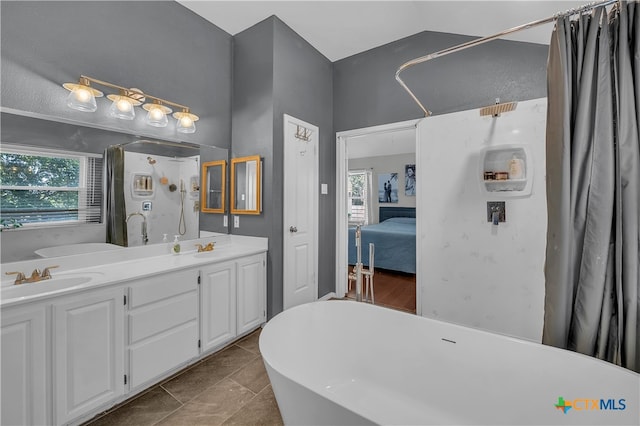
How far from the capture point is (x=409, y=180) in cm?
594

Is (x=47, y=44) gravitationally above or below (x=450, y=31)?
below

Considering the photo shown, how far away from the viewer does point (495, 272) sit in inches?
93.0

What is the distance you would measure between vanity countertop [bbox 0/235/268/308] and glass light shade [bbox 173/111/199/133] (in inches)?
39.8

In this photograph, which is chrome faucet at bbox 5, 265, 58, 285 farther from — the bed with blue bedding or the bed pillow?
the bed pillow

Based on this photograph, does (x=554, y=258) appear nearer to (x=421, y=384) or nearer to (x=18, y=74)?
(x=421, y=384)

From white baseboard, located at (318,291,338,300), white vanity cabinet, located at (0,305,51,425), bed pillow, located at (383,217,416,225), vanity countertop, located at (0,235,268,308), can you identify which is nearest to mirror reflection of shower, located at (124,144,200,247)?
vanity countertop, located at (0,235,268,308)

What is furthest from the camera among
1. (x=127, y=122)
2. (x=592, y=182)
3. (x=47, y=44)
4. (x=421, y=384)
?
(x=127, y=122)

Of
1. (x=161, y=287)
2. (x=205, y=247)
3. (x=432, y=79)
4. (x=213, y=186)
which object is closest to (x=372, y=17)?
(x=432, y=79)

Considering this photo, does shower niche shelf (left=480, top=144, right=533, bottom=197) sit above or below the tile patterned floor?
above

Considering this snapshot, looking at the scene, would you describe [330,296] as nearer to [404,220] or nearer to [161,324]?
[161,324]

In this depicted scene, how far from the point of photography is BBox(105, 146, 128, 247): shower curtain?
1954 mm

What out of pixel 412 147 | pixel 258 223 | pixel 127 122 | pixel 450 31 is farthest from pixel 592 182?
pixel 412 147

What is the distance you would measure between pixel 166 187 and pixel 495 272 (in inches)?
115

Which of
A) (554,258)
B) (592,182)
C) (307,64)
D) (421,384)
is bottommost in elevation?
(421,384)
